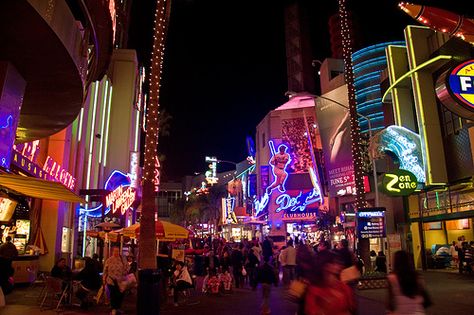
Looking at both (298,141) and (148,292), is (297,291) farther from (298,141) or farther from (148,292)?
(298,141)

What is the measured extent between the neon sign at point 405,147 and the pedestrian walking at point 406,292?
59.2ft

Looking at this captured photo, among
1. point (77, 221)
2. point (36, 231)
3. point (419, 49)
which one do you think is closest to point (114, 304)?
point (36, 231)

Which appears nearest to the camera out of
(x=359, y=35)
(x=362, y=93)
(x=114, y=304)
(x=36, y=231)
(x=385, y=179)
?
(x=114, y=304)

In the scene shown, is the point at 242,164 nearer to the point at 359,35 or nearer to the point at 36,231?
the point at 359,35

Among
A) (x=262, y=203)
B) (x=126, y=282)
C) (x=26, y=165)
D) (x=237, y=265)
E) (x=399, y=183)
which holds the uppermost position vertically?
(x=262, y=203)

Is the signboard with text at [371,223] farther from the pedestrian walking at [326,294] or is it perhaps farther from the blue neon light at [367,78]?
the blue neon light at [367,78]

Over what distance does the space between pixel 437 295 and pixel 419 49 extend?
13702 mm

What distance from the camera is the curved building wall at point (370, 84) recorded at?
1425 inches

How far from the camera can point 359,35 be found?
5984 cm

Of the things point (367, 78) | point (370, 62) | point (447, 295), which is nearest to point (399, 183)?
point (447, 295)

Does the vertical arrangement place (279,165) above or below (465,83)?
above

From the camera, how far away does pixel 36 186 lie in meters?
11.4

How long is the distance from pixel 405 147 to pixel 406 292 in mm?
18706

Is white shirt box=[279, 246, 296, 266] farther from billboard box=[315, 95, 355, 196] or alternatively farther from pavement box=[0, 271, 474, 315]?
billboard box=[315, 95, 355, 196]
